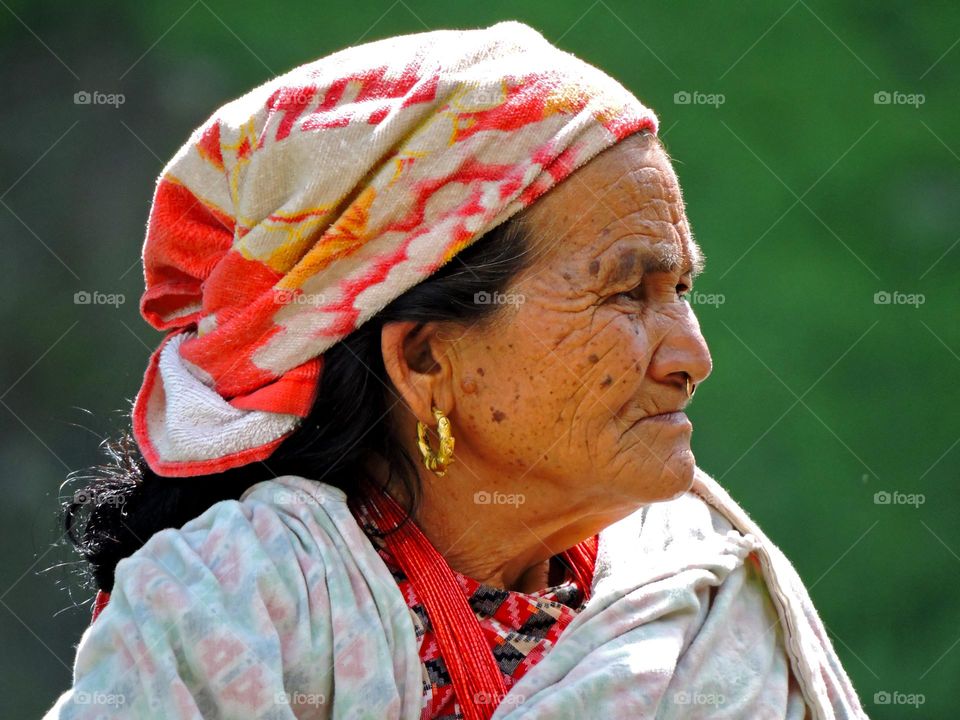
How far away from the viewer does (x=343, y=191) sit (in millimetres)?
2191

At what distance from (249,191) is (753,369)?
264 cm

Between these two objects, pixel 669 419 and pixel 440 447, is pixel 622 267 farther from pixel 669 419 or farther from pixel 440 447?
pixel 440 447

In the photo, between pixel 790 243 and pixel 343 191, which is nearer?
pixel 343 191

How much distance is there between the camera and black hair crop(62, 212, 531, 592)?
7.39 ft

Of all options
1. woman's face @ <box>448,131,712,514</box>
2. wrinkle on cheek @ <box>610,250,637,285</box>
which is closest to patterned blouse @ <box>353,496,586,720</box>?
woman's face @ <box>448,131,712,514</box>

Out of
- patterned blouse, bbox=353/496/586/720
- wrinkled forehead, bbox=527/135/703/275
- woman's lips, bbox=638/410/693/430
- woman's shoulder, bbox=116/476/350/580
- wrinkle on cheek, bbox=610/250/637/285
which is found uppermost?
wrinkled forehead, bbox=527/135/703/275

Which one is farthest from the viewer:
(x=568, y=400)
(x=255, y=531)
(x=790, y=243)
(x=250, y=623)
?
(x=790, y=243)

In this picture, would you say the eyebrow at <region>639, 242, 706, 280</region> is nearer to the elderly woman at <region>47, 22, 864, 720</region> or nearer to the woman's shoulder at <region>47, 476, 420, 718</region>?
the elderly woman at <region>47, 22, 864, 720</region>

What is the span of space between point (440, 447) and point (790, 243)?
253 cm

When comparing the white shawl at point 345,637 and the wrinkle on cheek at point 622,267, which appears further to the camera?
the wrinkle on cheek at point 622,267

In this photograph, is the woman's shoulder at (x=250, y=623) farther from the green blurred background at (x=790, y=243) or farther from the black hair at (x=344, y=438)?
the green blurred background at (x=790, y=243)

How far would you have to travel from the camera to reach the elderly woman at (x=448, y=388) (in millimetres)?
2145

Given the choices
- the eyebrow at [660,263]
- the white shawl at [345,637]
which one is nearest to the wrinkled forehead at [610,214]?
the eyebrow at [660,263]

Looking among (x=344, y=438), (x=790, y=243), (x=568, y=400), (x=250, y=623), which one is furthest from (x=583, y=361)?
(x=790, y=243)
